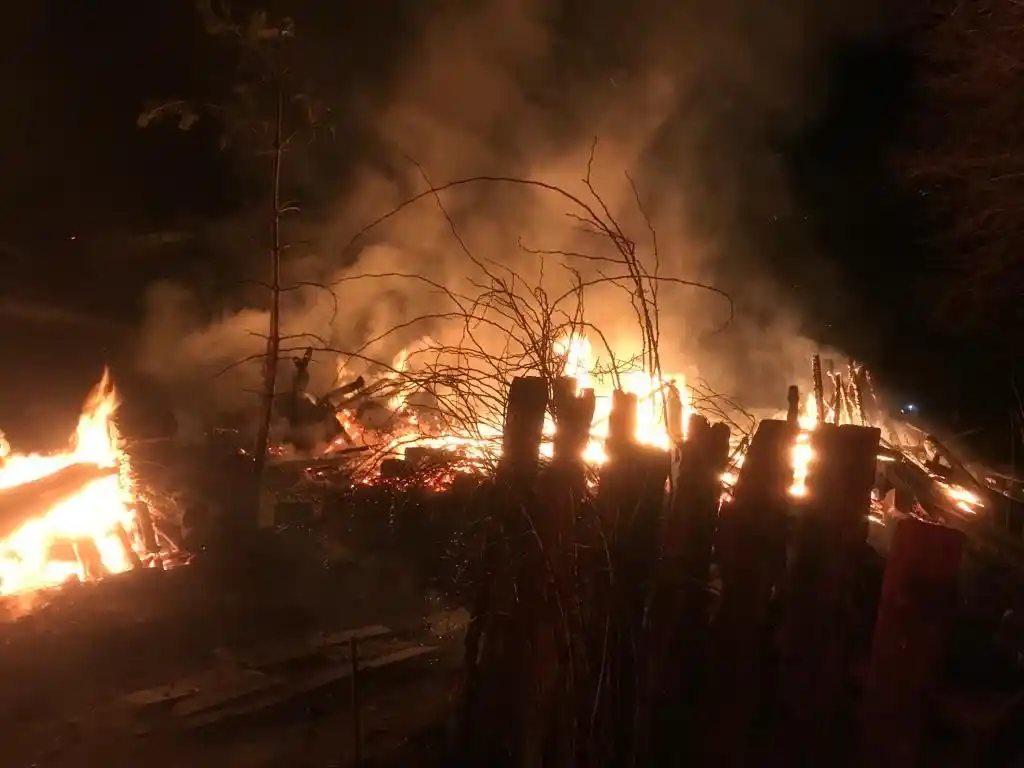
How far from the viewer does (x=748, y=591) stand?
2.64 meters

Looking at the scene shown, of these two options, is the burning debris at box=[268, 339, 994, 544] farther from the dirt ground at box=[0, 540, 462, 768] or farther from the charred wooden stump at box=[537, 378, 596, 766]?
the dirt ground at box=[0, 540, 462, 768]

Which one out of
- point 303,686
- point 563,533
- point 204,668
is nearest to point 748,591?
point 563,533

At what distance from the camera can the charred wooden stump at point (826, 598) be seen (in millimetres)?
2494

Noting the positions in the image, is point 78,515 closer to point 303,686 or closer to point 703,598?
point 303,686

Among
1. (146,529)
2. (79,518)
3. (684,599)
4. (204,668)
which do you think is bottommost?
(204,668)

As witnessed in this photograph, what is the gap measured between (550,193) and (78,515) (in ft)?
35.0

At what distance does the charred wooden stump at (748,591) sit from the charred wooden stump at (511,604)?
0.63 metres

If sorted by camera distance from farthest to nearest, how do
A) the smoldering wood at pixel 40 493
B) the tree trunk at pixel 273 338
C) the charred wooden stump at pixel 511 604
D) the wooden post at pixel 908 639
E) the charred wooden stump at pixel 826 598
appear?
the tree trunk at pixel 273 338 → the smoldering wood at pixel 40 493 → the charred wooden stump at pixel 511 604 → the charred wooden stump at pixel 826 598 → the wooden post at pixel 908 639

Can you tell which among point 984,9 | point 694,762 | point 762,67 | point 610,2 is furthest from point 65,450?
point 762,67

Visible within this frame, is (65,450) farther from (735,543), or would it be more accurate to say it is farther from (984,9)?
(984,9)

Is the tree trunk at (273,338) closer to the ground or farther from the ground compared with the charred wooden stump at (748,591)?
farther from the ground

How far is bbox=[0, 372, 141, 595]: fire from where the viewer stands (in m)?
6.46

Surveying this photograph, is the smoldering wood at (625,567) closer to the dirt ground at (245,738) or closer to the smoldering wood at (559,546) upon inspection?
the smoldering wood at (559,546)

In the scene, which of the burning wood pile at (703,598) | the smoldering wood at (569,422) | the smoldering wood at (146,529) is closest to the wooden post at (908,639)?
the burning wood pile at (703,598)
